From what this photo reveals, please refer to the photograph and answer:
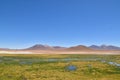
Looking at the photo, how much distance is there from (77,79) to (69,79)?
1.59 meters

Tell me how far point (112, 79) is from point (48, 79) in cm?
1233

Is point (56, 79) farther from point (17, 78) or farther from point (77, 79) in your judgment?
point (17, 78)

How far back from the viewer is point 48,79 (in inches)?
1652

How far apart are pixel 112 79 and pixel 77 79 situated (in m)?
6.76

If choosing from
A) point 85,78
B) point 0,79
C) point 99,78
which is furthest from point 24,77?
point 99,78

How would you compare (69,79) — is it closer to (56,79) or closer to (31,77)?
(56,79)

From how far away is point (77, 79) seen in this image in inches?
1667

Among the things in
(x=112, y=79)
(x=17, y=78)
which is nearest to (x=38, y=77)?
(x=17, y=78)

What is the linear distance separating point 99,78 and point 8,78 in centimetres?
1793

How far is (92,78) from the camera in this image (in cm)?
4334

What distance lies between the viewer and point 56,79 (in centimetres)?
4184

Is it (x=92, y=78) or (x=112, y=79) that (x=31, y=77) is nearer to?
(x=92, y=78)

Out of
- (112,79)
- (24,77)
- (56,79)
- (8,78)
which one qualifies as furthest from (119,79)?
(8,78)

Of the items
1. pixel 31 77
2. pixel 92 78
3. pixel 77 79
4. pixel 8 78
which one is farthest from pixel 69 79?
pixel 8 78
